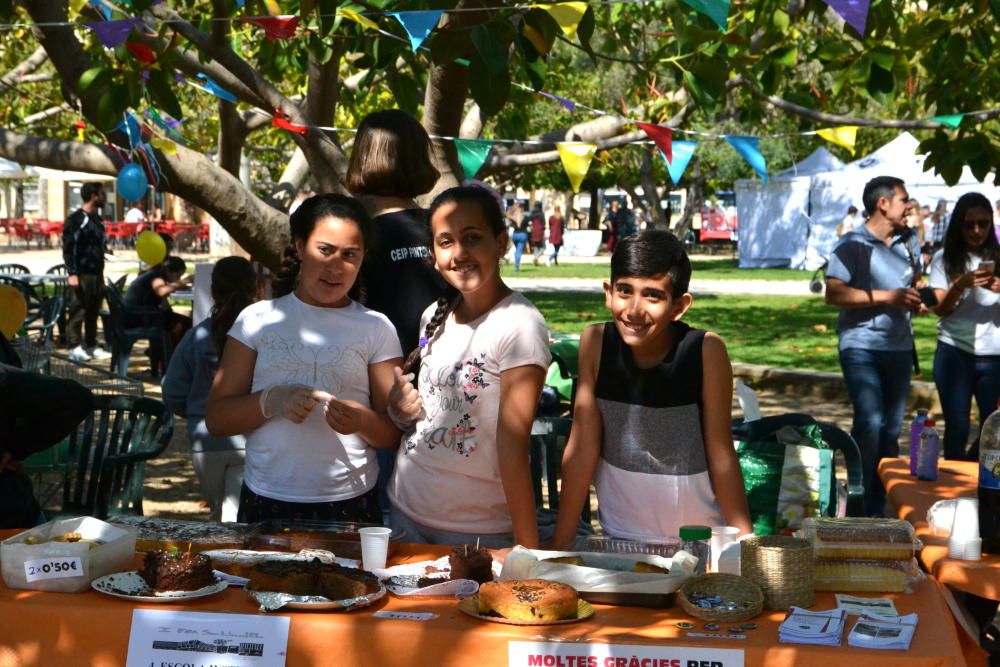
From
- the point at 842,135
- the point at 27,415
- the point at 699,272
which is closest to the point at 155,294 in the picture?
the point at 842,135

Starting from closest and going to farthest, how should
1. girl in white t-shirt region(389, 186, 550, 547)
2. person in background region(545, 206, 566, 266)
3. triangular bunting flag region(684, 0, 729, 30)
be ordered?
1. girl in white t-shirt region(389, 186, 550, 547)
2. triangular bunting flag region(684, 0, 729, 30)
3. person in background region(545, 206, 566, 266)

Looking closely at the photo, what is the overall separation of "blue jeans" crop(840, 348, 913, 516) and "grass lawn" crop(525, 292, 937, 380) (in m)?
6.91

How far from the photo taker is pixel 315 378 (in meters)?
3.71

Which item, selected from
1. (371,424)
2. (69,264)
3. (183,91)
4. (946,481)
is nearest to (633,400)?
(371,424)

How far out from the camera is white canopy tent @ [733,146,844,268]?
3331 centimetres

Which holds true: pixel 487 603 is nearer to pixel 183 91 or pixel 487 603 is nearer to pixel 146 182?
pixel 146 182

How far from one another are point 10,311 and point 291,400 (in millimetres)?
4430

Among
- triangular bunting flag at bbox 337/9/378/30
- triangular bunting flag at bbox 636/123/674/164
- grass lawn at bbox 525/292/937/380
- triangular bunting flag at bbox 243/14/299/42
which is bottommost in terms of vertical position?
grass lawn at bbox 525/292/937/380

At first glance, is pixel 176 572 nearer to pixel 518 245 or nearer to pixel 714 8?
pixel 714 8

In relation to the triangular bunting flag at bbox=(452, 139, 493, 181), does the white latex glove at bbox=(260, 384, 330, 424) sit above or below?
below

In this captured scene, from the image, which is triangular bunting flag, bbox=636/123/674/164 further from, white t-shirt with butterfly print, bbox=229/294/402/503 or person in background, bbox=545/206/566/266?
person in background, bbox=545/206/566/266

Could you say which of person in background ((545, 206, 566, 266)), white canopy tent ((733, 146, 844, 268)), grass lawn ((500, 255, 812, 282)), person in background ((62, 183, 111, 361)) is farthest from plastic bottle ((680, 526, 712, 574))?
person in background ((545, 206, 566, 266))

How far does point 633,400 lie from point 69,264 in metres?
13.0

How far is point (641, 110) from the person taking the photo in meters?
11.2
